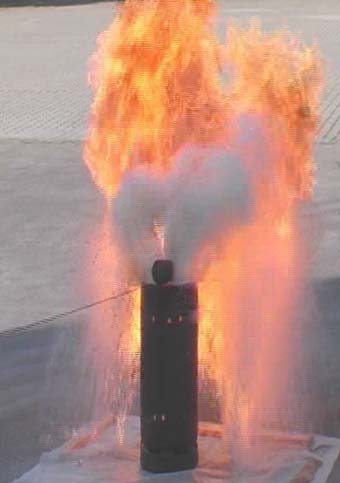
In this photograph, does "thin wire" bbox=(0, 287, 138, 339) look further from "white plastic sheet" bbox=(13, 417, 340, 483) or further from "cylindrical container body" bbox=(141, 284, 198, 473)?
"cylindrical container body" bbox=(141, 284, 198, 473)

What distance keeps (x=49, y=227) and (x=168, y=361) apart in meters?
5.23

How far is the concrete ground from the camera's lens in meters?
6.17

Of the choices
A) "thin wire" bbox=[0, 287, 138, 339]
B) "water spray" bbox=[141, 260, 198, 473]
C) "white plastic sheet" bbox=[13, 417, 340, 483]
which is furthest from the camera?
"thin wire" bbox=[0, 287, 138, 339]

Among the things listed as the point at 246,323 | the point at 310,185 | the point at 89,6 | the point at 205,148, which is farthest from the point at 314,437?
the point at 89,6

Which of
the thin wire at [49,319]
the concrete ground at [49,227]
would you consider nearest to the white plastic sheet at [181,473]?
the concrete ground at [49,227]

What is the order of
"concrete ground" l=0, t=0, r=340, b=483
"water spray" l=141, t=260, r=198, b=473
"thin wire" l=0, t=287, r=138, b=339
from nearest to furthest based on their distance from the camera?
1. "water spray" l=141, t=260, r=198, b=473
2. "concrete ground" l=0, t=0, r=340, b=483
3. "thin wire" l=0, t=287, r=138, b=339

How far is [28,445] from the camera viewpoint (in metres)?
5.71

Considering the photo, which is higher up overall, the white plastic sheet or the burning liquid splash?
the burning liquid splash

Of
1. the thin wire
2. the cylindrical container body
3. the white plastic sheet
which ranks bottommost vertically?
the white plastic sheet

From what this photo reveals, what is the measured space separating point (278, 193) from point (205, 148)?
43 cm

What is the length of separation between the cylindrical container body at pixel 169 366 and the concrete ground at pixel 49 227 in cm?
74

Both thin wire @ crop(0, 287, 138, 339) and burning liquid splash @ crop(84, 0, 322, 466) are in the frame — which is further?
thin wire @ crop(0, 287, 138, 339)

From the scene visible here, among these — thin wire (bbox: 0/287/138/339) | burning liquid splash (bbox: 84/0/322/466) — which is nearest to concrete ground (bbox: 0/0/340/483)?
thin wire (bbox: 0/287/138/339)

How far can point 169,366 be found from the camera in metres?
4.96
